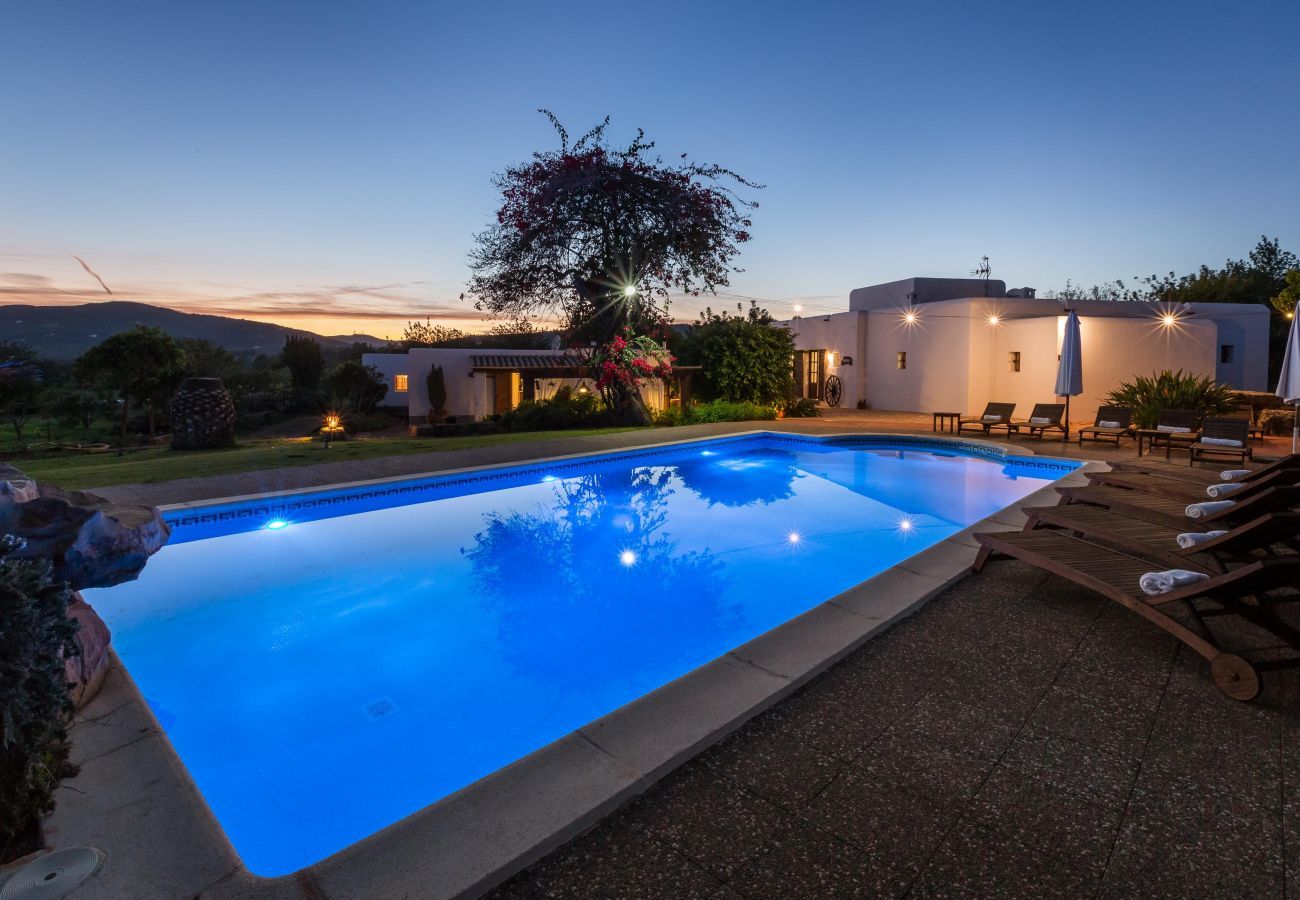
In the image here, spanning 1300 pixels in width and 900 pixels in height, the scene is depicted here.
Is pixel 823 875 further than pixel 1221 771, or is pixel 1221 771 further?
pixel 1221 771

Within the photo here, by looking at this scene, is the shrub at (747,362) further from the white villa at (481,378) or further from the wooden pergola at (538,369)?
the white villa at (481,378)

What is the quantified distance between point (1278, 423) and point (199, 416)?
69.9 feet

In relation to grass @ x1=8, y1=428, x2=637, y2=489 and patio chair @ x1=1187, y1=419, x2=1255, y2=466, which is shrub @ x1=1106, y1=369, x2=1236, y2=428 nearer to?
patio chair @ x1=1187, y1=419, x2=1255, y2=466

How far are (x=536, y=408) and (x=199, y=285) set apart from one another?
17.0 metres

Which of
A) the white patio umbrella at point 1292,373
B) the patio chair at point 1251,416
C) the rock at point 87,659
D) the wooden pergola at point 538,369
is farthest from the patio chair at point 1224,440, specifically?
the wooden pergola at point 538,369

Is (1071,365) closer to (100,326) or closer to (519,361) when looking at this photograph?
(519,361)

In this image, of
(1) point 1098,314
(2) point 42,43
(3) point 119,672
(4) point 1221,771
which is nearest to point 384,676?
(3) point 119,672

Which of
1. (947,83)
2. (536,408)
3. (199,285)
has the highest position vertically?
(947,83)

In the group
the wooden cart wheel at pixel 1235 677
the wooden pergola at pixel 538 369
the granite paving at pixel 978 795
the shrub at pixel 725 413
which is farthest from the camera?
the wooden pergola at pixel 538 369

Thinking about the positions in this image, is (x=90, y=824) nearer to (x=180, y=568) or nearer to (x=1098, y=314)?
(x=180, y=568)

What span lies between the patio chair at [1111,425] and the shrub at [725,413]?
759 cm

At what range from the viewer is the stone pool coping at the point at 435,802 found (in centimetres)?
177

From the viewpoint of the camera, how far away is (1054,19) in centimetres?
1218

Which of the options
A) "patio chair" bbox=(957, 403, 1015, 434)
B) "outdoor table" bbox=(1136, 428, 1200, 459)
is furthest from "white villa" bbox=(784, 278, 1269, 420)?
"outdoor table" bbox=(1136, 428, 1200, 459)
